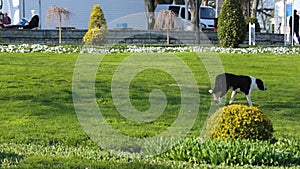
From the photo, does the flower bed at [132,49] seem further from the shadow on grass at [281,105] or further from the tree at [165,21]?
the shadow on grass at [281,105]

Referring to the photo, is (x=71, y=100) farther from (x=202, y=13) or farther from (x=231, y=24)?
(x=202, y=13)

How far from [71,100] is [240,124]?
14.9 feet

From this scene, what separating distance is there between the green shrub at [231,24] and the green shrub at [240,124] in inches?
532

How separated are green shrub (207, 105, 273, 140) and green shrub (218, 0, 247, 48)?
44.3 feet

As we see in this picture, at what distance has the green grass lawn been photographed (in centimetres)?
908

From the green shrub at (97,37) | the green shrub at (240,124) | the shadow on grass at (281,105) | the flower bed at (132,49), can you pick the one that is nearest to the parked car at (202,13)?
the green shrub at (97,37)

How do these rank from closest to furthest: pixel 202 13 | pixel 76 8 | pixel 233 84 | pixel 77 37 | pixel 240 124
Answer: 1. pixel 240 124
2. pixel 233 84
3. pixel 77 37
4. pixel 76 8
5. pixel 202 13

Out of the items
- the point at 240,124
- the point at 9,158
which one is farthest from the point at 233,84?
the point at 9,158

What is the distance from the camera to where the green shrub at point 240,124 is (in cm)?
819

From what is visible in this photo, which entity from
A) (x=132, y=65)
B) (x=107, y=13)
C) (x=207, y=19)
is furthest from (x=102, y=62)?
(x=207, y=19)

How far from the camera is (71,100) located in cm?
1187

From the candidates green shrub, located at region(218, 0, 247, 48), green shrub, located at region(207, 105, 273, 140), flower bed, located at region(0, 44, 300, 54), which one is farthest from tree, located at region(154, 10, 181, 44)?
green shrub, located at region(207, 105, 273, 140)

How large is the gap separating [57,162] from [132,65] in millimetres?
8442

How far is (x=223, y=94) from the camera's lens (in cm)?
1132
